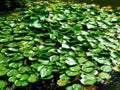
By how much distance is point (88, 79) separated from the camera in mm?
3062

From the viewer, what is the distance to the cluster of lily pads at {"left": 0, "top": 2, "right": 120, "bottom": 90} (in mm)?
3154

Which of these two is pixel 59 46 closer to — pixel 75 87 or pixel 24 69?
pixel 24 69

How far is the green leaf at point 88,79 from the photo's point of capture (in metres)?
3.01

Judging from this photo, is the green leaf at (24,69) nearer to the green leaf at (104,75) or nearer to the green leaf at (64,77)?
the green leaf at (64,77)

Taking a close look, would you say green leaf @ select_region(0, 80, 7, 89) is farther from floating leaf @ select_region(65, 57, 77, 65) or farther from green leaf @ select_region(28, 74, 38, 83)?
floating leaf @ select_region(65, 57, 77, 65)

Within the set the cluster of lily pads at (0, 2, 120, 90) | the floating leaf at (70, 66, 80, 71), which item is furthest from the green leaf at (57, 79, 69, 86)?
the floating leaf at (70, 66, 80, 71)

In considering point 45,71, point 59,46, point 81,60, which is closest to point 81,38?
point 59,46

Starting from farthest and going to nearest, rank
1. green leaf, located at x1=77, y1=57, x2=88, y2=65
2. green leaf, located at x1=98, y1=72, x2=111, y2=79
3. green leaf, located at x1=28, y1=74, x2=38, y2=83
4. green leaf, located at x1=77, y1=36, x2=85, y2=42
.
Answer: green leaf, located at x1=77, y1=36, x2=85, y2=42 → green leaf, located at x1=77, y1=57, x2=88, y2=65 → green leaf, located at x1=98, y1=72, x2=111, y2=79 → green leaf, located at x1=28, y1=74, x2=38, y2=83

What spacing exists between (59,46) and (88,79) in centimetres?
93

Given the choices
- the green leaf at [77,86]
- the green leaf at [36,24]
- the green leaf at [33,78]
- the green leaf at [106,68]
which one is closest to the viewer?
the green leaf at [77,86]

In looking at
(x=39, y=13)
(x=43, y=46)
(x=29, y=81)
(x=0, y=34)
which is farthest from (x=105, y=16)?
(x=29, y=81)

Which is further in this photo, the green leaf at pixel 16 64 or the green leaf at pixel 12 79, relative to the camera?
the green leaf at pixel 16 64

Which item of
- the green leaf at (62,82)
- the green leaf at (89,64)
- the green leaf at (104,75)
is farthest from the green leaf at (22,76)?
the green leaf at (104,75)

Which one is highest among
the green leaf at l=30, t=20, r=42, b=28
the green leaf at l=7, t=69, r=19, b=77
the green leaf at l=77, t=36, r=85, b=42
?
the green leaf at l=30, t=20, r=42, b=28
